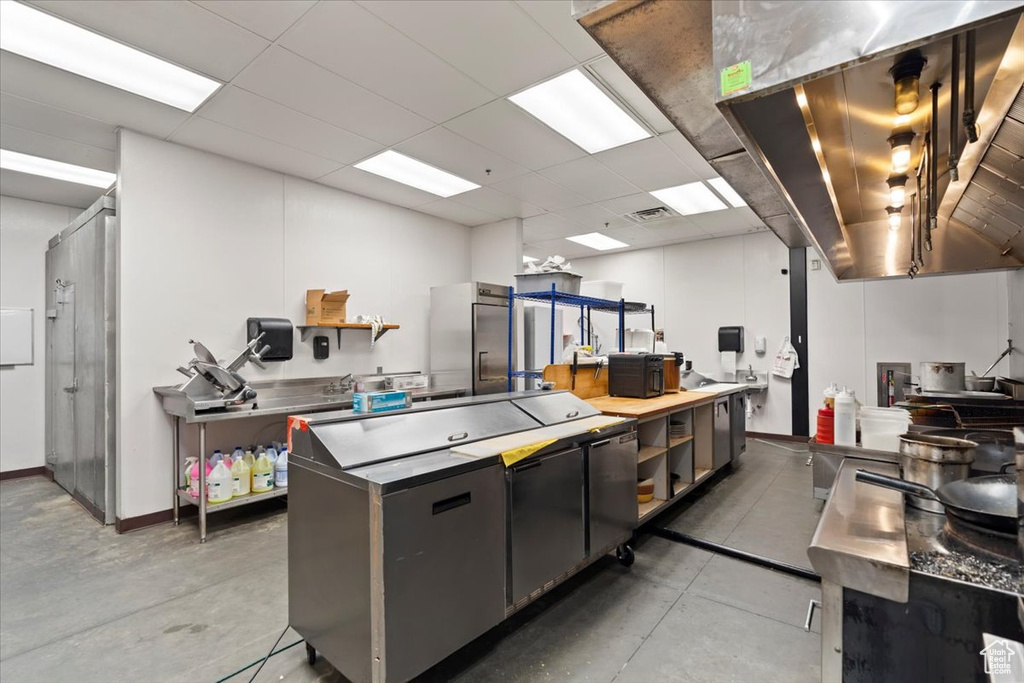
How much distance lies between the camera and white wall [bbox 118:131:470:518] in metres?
3.48

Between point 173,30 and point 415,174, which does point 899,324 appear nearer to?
point 415,174

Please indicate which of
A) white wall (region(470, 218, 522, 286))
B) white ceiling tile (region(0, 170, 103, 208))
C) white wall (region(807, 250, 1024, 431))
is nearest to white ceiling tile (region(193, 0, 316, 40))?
white ceiling tile (region(0, 170, 103, 208))

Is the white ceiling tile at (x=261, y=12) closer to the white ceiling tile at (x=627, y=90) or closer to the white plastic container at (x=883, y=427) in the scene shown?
the white ceiling tile at (x=627, y=90)

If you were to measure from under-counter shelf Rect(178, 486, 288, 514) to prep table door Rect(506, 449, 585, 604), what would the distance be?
91.8 inches

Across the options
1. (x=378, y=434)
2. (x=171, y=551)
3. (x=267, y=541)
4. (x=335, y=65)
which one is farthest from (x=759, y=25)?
(x=171, y=551)

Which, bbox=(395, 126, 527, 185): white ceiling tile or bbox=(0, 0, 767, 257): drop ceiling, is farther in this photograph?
bbox=(395, 126, 527, 185): white ceiling tile

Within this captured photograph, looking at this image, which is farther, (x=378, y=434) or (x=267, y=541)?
(x=267, y=541)

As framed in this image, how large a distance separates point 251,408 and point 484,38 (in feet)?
10.1

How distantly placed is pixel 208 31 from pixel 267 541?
3229 millimetres

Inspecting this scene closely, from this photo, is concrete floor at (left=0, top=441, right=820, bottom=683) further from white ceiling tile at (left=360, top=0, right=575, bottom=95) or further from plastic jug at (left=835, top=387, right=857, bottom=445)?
white ceiling tile at (left=360, top=0, right=575, bottom=95)

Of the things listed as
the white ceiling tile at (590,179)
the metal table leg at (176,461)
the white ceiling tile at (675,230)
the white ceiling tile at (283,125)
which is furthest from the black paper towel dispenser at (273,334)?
the white ceiling tile at (675,230)

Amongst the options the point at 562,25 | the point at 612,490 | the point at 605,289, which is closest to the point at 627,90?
the point at 562,25

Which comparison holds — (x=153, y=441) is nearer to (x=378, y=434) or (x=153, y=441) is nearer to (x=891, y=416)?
(x=378, y=434)

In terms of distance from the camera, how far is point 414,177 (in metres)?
4.55
